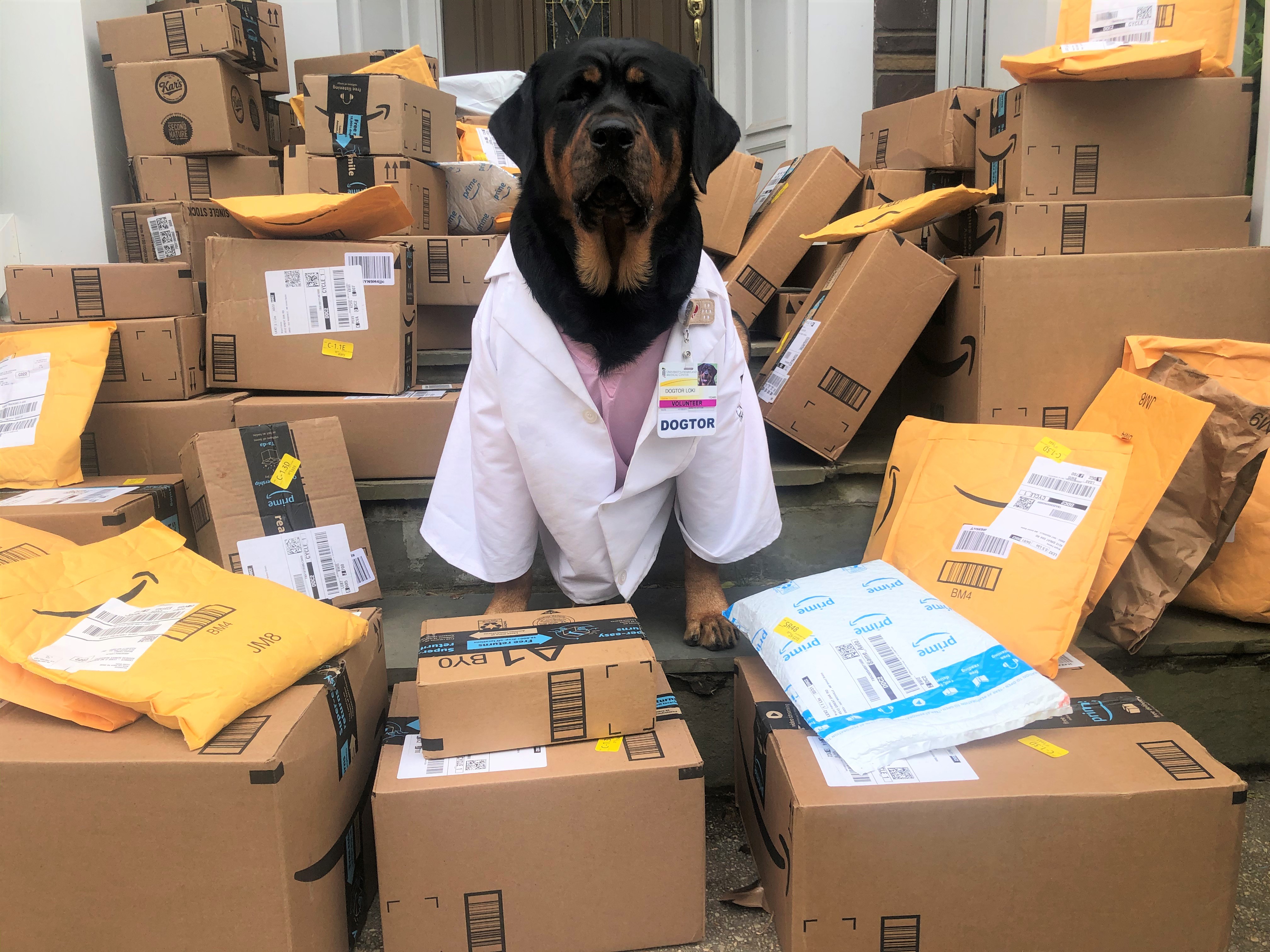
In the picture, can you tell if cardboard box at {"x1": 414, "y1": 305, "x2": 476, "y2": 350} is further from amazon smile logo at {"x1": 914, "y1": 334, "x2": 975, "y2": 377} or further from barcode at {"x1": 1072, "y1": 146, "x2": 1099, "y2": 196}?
barcode at {"x1": 1072, "y1": 146, "x2": 1099, "y2": 196}

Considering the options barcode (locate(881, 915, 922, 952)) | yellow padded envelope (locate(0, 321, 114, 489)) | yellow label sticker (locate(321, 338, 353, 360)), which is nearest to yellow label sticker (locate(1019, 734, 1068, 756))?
barcode (locate(881, 915, 922, 952))

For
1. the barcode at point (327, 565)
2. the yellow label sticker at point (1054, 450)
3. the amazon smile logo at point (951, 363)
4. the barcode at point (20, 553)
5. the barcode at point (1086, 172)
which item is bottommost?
the barcode at point (327, 565)

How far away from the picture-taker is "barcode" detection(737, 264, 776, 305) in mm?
2338

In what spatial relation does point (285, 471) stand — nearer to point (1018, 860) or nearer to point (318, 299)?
point (318, 299)

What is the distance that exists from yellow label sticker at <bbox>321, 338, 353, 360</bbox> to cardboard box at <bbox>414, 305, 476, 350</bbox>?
396mm

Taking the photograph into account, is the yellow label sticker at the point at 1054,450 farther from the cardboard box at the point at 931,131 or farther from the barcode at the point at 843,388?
the cardboard box at the point at 931,131

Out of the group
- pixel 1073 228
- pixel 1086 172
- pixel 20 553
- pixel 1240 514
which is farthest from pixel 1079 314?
pixel 20 553

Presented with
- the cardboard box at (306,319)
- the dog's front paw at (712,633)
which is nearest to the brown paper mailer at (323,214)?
the cardboard box at (306,319)

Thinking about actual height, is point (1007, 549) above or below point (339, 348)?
below

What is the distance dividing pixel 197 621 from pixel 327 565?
624mm

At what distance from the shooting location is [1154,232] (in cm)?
194

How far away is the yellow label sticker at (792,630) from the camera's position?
1.32m

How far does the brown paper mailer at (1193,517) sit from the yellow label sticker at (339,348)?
5.77 ft

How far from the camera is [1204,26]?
1852mm
